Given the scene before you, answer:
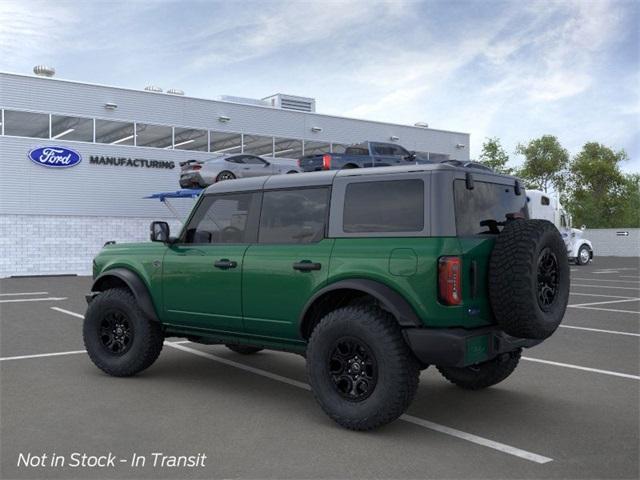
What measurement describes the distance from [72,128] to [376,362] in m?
25.4

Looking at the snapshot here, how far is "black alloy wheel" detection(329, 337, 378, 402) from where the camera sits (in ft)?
16.2

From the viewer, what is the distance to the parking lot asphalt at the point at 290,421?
13.8 ft

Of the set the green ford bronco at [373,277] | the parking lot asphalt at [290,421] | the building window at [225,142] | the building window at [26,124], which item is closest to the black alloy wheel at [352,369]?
the green ford bronco at [373,277]

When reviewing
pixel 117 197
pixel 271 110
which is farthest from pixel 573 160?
pixel 117 197

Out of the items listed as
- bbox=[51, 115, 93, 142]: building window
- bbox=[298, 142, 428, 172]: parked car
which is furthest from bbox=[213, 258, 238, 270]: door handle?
bbox=[51, 115, 93, 142]: building window

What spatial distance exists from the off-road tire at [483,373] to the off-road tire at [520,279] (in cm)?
109

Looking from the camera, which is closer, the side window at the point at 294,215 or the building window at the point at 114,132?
the side window at the point at 294,215

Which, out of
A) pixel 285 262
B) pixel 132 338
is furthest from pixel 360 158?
pixel 285 262

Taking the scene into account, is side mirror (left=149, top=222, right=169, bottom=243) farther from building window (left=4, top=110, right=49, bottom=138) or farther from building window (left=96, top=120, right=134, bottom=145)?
building window (left=96, top=120, right=134, bottom=145)

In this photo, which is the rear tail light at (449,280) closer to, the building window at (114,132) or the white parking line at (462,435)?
the white parking line at (462,435)

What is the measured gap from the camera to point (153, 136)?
2928cm

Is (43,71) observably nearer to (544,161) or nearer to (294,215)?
(294,215)

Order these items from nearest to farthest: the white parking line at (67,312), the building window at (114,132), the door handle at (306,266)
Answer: the door handle at (306,266), the white parking line at (67,312), the building window at (114,132)

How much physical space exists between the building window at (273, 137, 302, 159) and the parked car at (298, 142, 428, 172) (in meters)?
12.2
